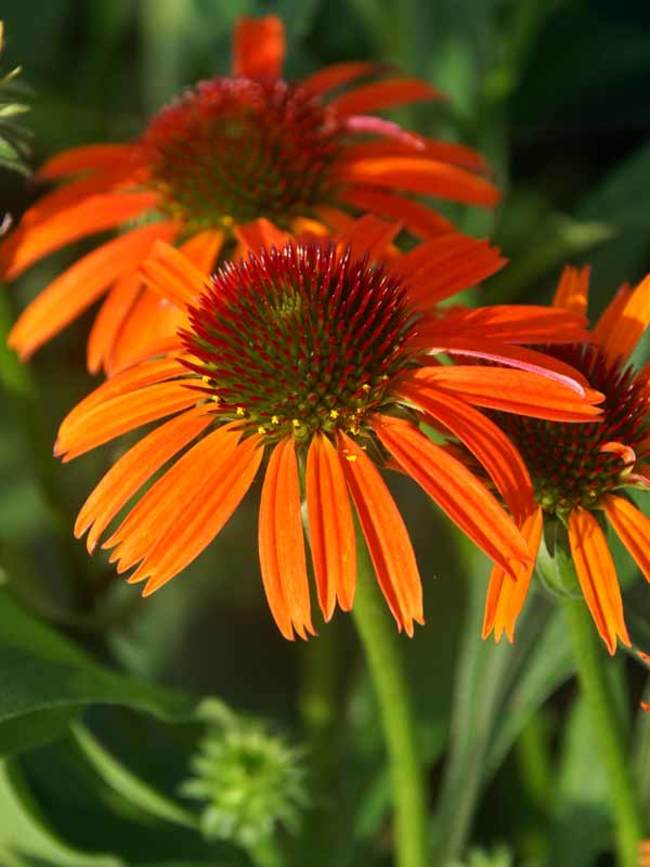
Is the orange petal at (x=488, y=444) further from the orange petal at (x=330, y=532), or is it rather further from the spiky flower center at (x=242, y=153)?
the spiky flower center at (x=242, y=153)

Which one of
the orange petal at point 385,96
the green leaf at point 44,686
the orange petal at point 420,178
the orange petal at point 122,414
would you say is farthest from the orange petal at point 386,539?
the orange petal at point 385,96

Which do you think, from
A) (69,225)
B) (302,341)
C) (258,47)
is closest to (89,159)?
(69,225)

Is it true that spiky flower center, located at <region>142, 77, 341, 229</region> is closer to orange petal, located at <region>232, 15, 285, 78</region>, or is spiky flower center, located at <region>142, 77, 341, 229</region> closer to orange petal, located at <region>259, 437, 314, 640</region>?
orange petal, located at <region>232, 15, 285, 78</region>

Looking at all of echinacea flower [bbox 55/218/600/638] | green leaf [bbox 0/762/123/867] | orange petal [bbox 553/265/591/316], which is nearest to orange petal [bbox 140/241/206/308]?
echinacea flower [bbox 55/218/600/638]

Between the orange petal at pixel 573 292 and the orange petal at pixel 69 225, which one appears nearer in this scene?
the orange petal at pixel 573 292

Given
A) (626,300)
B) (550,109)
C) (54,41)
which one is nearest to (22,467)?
(54,41)
